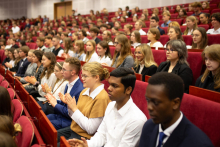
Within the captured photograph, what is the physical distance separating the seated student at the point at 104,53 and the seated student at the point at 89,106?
62cm

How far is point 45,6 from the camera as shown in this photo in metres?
4.93

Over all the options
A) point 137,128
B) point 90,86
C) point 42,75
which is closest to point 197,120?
point 137,128

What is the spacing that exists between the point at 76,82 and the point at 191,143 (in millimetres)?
538

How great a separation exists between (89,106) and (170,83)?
0.32 metres

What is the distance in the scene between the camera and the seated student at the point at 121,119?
0.43 m

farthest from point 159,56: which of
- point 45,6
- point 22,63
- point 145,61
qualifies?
point 45,6

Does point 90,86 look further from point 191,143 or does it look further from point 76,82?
point 191,143

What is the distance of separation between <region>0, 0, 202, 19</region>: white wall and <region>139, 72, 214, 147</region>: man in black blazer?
3.39m

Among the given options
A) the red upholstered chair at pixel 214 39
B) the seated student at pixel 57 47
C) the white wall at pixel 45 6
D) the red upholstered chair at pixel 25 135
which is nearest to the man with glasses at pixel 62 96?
the red upholstered chair at pixel 25 135

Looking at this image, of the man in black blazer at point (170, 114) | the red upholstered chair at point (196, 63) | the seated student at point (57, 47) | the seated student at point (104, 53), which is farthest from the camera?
the seated student at point (57, 47)

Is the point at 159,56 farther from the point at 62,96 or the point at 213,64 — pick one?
the point at 62,96

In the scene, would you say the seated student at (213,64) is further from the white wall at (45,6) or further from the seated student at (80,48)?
the white wall at (45,6)

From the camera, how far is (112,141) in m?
0.46

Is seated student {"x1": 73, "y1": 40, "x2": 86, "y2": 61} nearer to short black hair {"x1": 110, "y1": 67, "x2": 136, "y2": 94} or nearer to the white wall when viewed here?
short black hair {"x1": 110, "y1": 67, "x2": 136, "y2": 94}
